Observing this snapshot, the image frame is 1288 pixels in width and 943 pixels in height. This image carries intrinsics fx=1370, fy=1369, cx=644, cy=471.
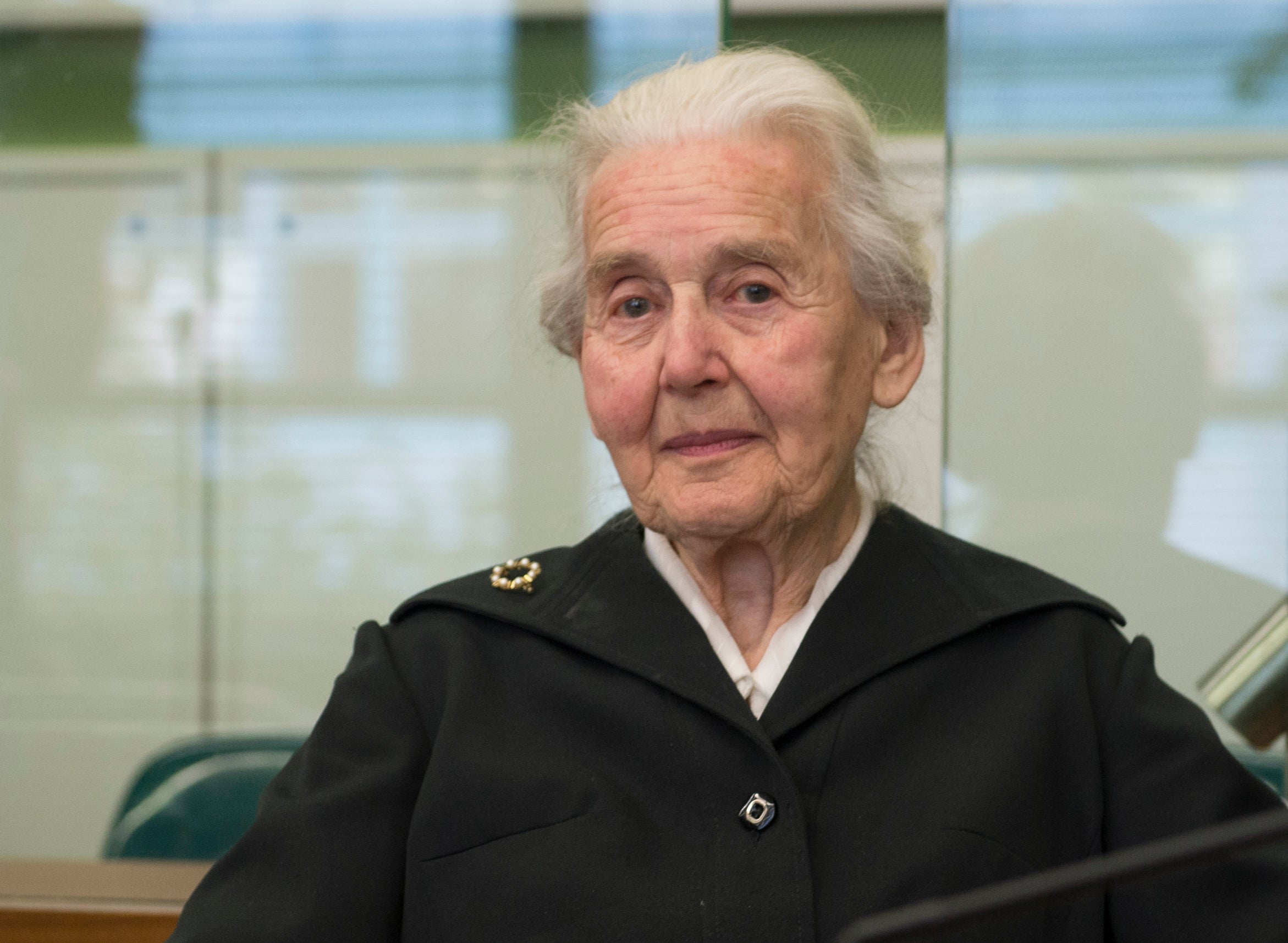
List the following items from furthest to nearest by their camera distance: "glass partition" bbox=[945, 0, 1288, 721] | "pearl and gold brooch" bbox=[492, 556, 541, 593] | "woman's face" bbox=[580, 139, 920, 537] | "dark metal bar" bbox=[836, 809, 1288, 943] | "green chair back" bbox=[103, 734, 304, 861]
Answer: "green chair back" bbox=[103, 734, 304, 861]
"glass partition" bbox=[945, 0, 1288, 721]
"pearl and gold brooch" bbox=[492, 556, 541, 593]
"woman's face" bbox=[580, 139, 920, 537]
"dark metal bar" bbox=[836, 809, 1288, 943]

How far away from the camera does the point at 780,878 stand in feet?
4.36

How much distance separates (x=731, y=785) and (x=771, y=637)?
0.77 feet

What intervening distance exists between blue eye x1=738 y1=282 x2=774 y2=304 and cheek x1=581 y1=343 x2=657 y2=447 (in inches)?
5.0

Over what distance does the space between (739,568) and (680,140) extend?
0.49 m

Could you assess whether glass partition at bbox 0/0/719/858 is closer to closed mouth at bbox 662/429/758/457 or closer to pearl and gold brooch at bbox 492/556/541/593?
pearl and gold brooch at bbox 492/556/541/593

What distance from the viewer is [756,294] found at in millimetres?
1479

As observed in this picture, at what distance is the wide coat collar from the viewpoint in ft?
4.72

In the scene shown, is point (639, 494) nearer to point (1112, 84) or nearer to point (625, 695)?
point (625, 695)

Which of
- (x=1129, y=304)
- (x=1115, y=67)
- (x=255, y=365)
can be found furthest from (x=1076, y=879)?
(x=255, y=365)

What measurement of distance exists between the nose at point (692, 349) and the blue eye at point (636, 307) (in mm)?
63

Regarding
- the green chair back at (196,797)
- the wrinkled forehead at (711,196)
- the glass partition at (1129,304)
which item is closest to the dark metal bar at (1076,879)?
the wrinkled forehead at (711,196)

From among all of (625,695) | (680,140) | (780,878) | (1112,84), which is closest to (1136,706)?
(780,878)

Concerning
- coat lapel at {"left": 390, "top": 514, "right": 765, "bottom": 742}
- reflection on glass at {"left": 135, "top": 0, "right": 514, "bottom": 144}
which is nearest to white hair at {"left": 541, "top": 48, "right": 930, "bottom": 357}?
coat lapel at {"left": 390, "top": 514, "right": 765, "bottom": 742}

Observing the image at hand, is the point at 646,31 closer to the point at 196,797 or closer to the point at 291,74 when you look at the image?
the point at 291,74
